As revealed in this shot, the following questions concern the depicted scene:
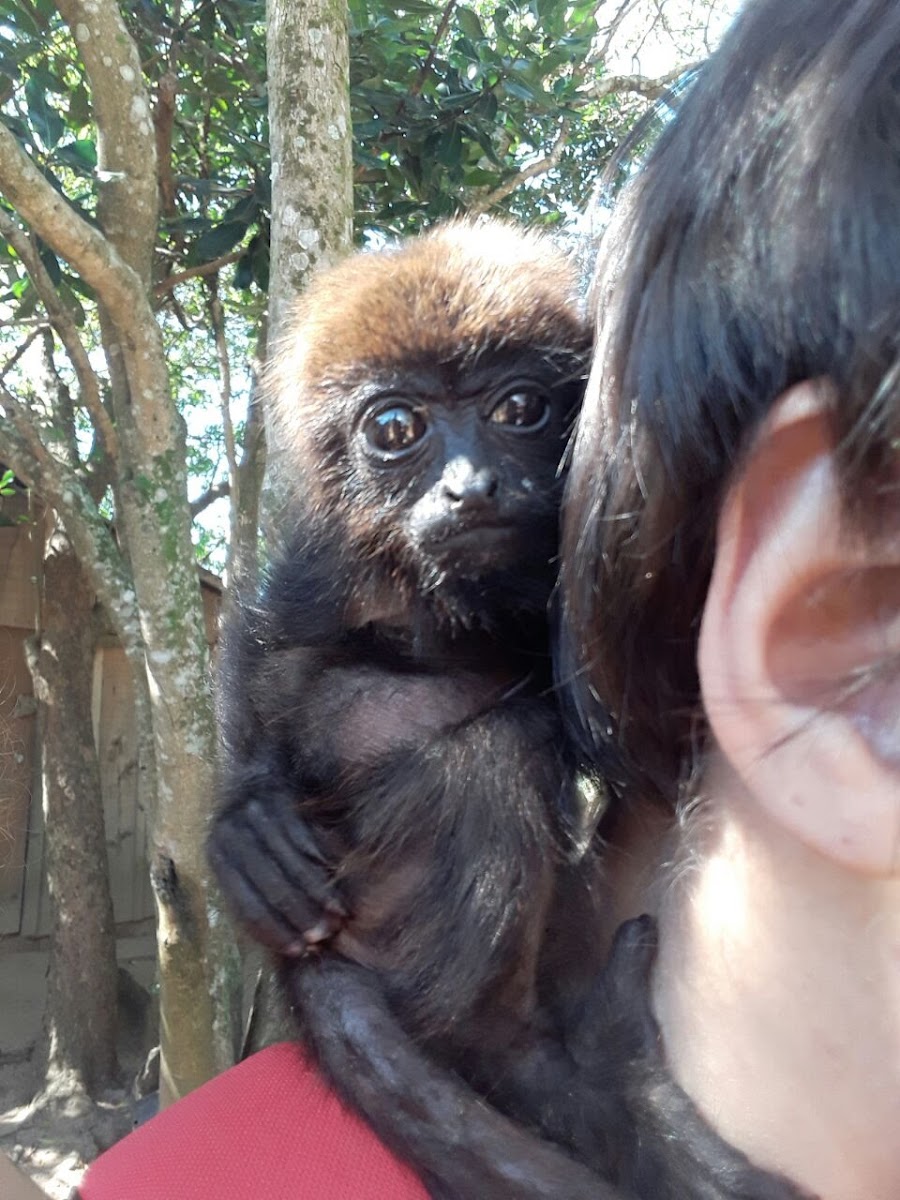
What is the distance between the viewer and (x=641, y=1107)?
3.83ft

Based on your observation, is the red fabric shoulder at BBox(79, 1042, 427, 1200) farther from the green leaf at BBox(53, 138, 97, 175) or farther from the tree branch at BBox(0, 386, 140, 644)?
the green leaf at BBox(53, 138, 97, 175)

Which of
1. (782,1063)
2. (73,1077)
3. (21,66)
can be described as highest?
(21,66)

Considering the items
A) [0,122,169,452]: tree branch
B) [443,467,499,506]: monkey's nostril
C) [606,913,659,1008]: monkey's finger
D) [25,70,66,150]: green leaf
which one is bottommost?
[606,913,659,1008]: monkey's finger

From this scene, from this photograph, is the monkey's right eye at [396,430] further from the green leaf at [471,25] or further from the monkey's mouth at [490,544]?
the green leaf at [471,25]

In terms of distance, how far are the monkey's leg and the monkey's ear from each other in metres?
0.69

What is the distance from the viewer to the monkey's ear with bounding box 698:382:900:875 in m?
0.67

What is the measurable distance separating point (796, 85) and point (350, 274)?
1.56 metres

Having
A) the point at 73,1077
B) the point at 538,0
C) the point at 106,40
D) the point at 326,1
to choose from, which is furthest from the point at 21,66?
the point at 73,1077

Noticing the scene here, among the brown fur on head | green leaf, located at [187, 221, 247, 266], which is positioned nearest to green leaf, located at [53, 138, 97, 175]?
green leaf, located at [187, 221, 247, 266]

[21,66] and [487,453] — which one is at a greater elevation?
[21,66]

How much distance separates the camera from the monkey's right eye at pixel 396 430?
1.87 m

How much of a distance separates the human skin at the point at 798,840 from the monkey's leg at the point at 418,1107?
0.92ft

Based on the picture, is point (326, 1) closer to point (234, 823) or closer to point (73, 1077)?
point (234, 823)

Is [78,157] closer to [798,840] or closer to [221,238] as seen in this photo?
[221,238]
